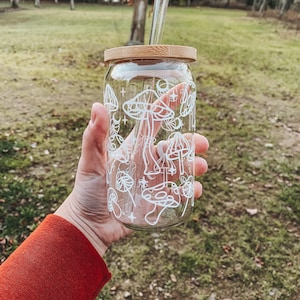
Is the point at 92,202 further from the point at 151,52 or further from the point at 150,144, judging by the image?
the point at 151,52

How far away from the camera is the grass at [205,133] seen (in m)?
1.03

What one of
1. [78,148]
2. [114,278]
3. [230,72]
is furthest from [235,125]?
[114,278]

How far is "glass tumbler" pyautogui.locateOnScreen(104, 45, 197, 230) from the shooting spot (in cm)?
52

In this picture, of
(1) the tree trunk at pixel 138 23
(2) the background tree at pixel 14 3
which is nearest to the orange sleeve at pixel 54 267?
(2) the background tree at pixel 14 3

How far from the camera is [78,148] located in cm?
141

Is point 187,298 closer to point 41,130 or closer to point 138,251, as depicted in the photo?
point 138,251

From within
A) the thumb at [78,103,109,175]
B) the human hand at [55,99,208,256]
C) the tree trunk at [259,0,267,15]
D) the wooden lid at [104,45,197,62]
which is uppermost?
the wooden lid at [104,45,197,62]

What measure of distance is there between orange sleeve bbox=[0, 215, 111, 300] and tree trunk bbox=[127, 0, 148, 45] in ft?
3.57

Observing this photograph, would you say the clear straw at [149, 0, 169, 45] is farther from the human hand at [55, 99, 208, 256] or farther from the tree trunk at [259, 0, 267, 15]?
the tree trunk at [259, 0, 267, 15]

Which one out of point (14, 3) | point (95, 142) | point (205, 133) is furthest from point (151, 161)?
point (205, 133)

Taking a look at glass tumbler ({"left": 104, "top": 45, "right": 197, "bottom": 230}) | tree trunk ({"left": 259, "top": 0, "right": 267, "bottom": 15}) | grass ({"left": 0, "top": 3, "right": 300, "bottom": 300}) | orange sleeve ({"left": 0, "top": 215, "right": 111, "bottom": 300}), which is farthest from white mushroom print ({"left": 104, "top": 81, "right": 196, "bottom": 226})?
tree trunk ({"left": 259, "top": 0, "right": 267, "bottom": 15})

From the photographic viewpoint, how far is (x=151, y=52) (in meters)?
0.46

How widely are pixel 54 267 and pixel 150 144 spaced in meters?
0.23

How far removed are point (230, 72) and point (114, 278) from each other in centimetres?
110
